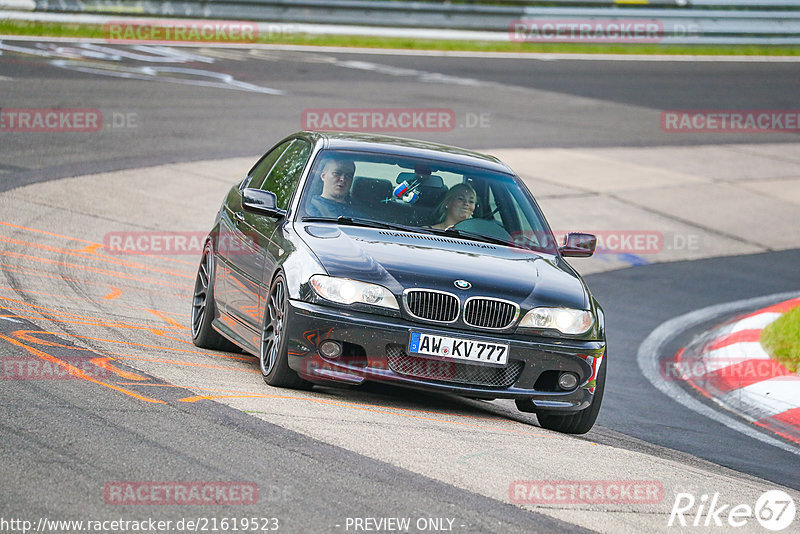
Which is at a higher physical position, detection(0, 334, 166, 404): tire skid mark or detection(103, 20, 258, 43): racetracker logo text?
detection(103, 20, 258, 43): racetracker logo text

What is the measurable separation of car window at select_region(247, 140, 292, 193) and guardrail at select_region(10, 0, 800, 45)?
1716cm

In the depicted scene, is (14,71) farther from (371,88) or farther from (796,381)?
(796,381)

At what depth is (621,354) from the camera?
10805 millimetres

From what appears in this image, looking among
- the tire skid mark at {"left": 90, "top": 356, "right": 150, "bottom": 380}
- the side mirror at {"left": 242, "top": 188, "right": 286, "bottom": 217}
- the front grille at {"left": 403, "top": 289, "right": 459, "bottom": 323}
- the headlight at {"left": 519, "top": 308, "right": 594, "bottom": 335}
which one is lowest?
the tire skid mark at {"left": 90, "top": 356, "right": 150, "bottom": 380}

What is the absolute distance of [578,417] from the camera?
289 inches

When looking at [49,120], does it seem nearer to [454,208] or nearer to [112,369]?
[454,208]

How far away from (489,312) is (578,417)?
946 millimetres

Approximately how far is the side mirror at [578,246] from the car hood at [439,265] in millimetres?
474

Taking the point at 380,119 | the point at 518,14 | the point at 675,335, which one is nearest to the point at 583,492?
the point at 675,335

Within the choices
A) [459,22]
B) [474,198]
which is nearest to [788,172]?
[459,22]

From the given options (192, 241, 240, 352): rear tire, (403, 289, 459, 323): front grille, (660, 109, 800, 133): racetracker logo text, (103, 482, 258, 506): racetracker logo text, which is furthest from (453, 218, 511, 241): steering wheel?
(660, 109, 800, 133): racetracker logo text

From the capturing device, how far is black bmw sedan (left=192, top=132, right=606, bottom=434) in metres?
6.80

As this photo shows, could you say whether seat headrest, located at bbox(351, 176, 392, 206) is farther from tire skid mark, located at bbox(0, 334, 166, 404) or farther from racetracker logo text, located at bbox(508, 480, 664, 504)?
racetracker logo text, located at bbox(508, 480, 664, 504)

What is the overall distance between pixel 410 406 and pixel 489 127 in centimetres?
1442
